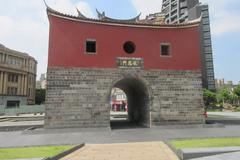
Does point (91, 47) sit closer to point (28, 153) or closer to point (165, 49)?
point (165, 49)

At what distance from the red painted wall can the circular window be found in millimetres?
375

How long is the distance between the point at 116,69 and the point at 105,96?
205cm

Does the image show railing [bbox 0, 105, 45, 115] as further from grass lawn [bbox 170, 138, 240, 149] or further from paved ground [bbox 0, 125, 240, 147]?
grass lawn [bbox 170, 138, 240, 149]

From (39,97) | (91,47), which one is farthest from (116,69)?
(39,97)

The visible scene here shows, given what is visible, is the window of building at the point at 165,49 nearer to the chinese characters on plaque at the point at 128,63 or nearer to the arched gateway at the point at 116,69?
the arched gateway at the point at 116,69

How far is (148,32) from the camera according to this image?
15.9 meters

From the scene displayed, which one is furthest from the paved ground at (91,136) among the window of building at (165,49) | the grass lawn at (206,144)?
the window of building at (165,49)

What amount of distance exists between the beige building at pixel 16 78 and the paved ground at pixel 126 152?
130 ft

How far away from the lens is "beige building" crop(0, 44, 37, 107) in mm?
44062

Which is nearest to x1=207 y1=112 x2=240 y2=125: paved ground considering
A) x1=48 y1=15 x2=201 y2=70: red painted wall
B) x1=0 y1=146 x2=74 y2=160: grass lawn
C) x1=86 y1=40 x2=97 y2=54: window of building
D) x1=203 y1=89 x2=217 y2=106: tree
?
x1=48 y1=15 x2=201 y2=70: red painted wall

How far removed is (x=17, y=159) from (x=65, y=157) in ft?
5.68

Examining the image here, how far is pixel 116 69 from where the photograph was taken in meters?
15.0

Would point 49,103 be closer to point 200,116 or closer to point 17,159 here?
point 17,159

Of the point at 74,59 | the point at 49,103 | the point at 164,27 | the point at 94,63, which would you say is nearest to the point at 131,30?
the point at 164,27
